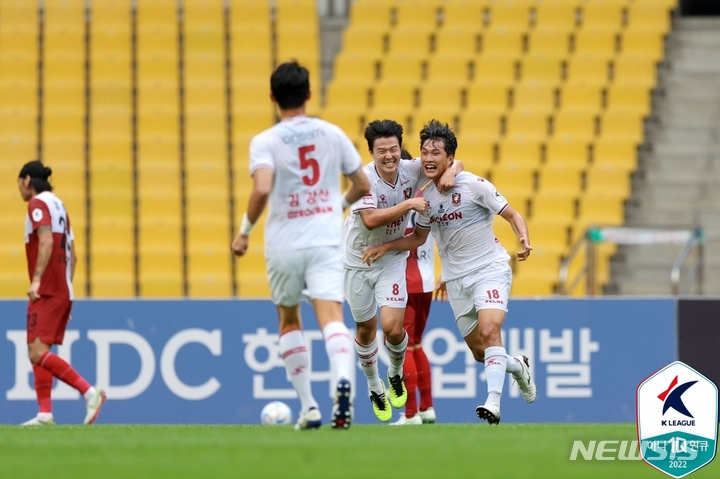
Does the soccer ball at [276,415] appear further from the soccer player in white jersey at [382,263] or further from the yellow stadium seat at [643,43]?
the yellow stadium seat at [643,43]

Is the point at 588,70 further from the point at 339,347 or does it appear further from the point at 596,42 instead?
the point at 339,347

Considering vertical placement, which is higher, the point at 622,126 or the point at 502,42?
the point at 502,42

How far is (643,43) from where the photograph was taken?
61.5ft

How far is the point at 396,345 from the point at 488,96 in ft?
29.1

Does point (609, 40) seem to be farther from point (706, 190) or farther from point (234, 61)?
point (234, 61)

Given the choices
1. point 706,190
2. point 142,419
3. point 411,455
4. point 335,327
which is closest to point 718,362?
point 706,190

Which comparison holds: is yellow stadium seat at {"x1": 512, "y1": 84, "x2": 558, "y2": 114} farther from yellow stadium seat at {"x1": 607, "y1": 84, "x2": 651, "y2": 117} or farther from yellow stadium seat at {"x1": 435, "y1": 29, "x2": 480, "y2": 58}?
yellow stadium seat at {"x1": 435, "y1": 29, "x2": 480, "y2": 58}

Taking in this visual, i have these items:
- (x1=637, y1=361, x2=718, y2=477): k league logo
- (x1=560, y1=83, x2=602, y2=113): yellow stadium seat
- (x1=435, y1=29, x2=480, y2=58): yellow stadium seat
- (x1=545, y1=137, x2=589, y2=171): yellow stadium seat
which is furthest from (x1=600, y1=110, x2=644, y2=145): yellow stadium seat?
(x1=637, y1=361, x2=718, y2=477): k league logo

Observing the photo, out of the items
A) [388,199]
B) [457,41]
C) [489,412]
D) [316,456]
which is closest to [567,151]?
[457,41]

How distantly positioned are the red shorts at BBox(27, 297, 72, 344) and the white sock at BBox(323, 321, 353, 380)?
4.16 meters

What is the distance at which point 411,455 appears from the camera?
249 inches

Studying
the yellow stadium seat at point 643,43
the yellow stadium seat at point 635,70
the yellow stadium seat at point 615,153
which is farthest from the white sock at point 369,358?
the yellow stadium seat at point 643,43

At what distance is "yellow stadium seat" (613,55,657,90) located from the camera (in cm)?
1828

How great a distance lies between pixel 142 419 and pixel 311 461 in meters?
7.32
